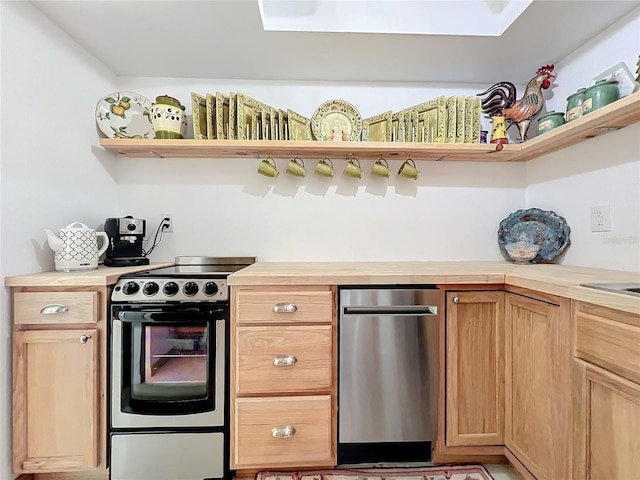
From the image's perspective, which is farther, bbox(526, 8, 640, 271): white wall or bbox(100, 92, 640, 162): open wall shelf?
bbox(100, 92, 640, 162): open wall shelf

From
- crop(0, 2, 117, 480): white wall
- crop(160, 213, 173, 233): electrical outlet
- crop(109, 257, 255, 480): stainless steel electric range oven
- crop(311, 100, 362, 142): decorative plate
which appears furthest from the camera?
crop(160, 213, 173, 233): electrical outlet

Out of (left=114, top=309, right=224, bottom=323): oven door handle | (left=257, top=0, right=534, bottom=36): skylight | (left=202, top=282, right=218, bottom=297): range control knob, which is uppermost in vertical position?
(left=257, top=0, right=534, bottom=36): skylight

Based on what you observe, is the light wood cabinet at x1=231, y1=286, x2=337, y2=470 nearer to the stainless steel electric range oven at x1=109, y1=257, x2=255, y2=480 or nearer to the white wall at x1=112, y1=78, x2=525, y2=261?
the stainless steel electric range oven at x1=109, y1=257, x2=255, y2=480

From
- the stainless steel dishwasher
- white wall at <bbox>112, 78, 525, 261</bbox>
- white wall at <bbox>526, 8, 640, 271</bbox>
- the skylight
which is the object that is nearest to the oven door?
the stainless steel dishwasher

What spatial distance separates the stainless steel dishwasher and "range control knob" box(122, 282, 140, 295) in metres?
0.93

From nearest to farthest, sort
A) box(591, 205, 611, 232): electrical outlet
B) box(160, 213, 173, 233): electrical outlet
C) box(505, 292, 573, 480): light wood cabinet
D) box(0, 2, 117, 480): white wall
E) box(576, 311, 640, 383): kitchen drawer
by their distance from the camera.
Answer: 1. box(576, 311, 640, 383): kitchen drawer
2. box(505, 292, 573, 480): light wood cabinet
3. box(0, 2, 117, 480): white wall
4. box(591, 205, 611, 232): electrical outlet
5. box(160, 213, 173, 233): electrical outlet

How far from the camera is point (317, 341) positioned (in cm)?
146

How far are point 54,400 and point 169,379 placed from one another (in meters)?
0.45

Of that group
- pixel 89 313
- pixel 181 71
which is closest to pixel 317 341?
pixel 89 313

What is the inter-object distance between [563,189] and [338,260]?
139 centimetres

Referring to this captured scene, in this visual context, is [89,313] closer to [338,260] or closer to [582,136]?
[338,260]

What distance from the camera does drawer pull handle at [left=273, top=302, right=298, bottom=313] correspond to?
1445 millimetres

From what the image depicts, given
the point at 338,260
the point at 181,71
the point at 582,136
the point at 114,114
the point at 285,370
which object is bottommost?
the point at 285,370

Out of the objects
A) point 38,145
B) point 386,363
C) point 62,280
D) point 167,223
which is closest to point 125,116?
point 38,145
